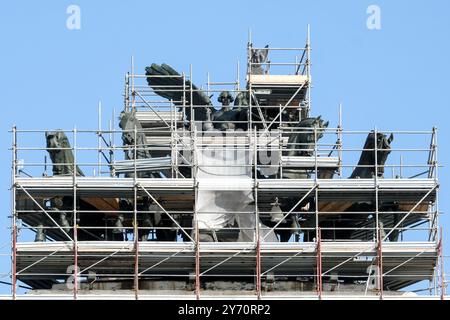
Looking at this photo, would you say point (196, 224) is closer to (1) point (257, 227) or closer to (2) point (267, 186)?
(1) point (257, 227)

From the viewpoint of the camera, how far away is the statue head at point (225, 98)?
132125mm

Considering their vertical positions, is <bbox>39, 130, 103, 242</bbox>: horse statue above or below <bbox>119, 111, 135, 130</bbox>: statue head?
below

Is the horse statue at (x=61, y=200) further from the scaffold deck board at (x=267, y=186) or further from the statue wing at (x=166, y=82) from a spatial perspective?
the statue wing at (x=166, y=82)

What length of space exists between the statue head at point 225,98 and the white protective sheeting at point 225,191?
745cm

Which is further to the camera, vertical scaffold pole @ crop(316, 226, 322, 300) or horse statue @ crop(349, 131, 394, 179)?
horse statue @ crop(349, 131, 394, 179)

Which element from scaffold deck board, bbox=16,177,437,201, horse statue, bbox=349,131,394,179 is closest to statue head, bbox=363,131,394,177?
horse statue, bbox=349,131,394,179

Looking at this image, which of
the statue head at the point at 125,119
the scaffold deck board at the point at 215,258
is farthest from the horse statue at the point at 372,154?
the statue head at the point at 125,119

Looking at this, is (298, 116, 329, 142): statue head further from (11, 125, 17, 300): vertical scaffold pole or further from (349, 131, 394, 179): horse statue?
(11, 125, 17, 300): vertical scaffold pole

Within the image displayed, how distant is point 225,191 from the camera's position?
12362 centimetres

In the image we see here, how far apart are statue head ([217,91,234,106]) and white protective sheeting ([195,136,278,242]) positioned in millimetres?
7455

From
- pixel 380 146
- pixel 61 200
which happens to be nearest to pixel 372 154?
pixel 380 146

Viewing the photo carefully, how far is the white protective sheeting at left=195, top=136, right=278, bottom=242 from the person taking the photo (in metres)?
123

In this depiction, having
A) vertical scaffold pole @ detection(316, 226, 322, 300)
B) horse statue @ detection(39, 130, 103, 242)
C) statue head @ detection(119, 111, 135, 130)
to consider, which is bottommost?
vertical scaffold pole @ detection(316, 226, 322, 300)

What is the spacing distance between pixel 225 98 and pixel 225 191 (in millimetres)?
9441
